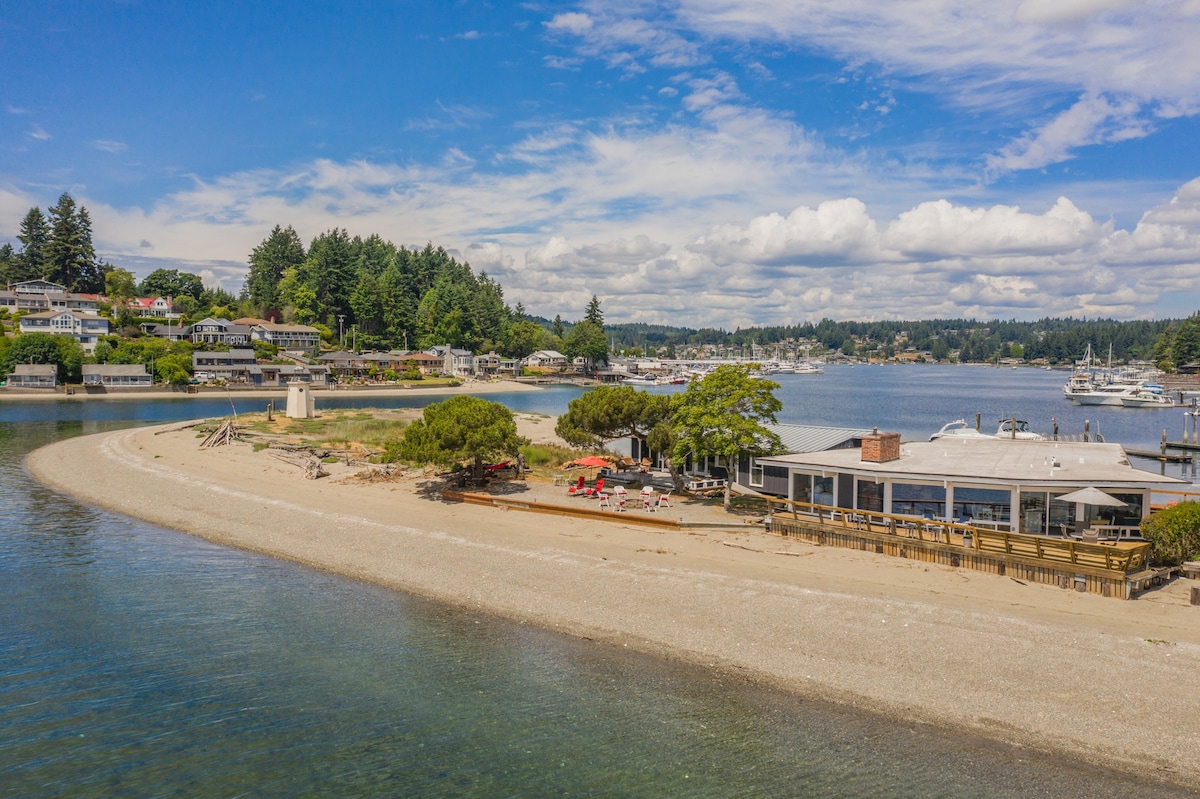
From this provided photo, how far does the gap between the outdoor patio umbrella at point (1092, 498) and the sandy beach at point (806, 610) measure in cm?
264

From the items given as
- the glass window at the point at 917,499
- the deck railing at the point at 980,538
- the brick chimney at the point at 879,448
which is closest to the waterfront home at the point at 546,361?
the deck railing at the point at 980,538

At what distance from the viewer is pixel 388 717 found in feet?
45.9

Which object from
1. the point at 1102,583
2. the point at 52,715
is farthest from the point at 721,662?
the point at 52,715

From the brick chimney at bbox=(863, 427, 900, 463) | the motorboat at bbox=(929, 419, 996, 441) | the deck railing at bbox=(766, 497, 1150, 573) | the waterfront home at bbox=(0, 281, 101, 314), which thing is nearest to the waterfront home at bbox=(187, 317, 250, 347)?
the waterfront home at bbox=(0, 281, 101, 314)

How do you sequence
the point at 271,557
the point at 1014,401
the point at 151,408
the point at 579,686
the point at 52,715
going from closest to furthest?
the point at 52,715 < the point at 579,686 < the point at 271,557 < the point at 151,408 < the point at 1014,401

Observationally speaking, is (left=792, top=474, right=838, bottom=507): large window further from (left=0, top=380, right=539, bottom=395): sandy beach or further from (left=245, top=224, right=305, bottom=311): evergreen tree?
(left=245, top=224, right=305, bottom=311): evergreen tree

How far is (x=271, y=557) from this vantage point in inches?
982

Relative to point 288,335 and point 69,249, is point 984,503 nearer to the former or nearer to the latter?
point 288,335

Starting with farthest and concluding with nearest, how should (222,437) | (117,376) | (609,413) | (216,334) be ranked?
(216,334)
(117,376)
(222,437)
(609,413)

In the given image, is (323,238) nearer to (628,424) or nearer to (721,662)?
(628,424)

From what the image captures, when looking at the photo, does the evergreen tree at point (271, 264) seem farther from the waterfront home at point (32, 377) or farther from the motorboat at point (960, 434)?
the motorboat at point (960, 434)

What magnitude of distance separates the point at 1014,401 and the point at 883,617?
12110cm

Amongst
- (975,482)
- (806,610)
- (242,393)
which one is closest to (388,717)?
(806,610)

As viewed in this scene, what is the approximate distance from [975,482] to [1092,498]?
308 centimetres
